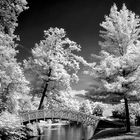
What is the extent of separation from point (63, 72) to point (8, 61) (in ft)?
51.0

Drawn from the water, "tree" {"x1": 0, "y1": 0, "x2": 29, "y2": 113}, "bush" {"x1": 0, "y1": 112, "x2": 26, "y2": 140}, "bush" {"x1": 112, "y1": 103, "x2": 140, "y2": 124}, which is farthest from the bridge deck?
"bush" {"x1": 0, "y1": 112, "x2": 26, "y2": 140}

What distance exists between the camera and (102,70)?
59.1ft

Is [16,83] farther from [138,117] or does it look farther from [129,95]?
[138,117]

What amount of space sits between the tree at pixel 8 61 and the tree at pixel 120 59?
6959mm

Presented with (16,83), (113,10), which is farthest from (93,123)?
(16,83)

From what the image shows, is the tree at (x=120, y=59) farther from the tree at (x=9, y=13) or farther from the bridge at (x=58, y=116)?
the bridge at (x=58, y=116)

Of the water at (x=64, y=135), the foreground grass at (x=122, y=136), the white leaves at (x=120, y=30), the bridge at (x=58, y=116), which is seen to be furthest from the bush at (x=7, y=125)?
the water at (x=64, y=135)

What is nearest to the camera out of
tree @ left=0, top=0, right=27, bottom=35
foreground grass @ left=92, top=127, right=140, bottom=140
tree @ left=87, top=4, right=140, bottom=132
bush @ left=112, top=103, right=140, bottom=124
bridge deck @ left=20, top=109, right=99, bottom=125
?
tree @ left=0, top=0, right=27, bottom=35

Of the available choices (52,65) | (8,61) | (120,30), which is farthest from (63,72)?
(8,61)

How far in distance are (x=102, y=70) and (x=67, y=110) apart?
1181 centimetres

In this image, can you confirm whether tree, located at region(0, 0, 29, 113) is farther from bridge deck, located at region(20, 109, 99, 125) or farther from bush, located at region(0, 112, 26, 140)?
bridge deck, located at region(20, 109, 99, 125)

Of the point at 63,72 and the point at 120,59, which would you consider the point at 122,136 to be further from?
the point at 63,72

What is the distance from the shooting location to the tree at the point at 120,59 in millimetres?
17219

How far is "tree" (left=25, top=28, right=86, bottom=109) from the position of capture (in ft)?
89.9
